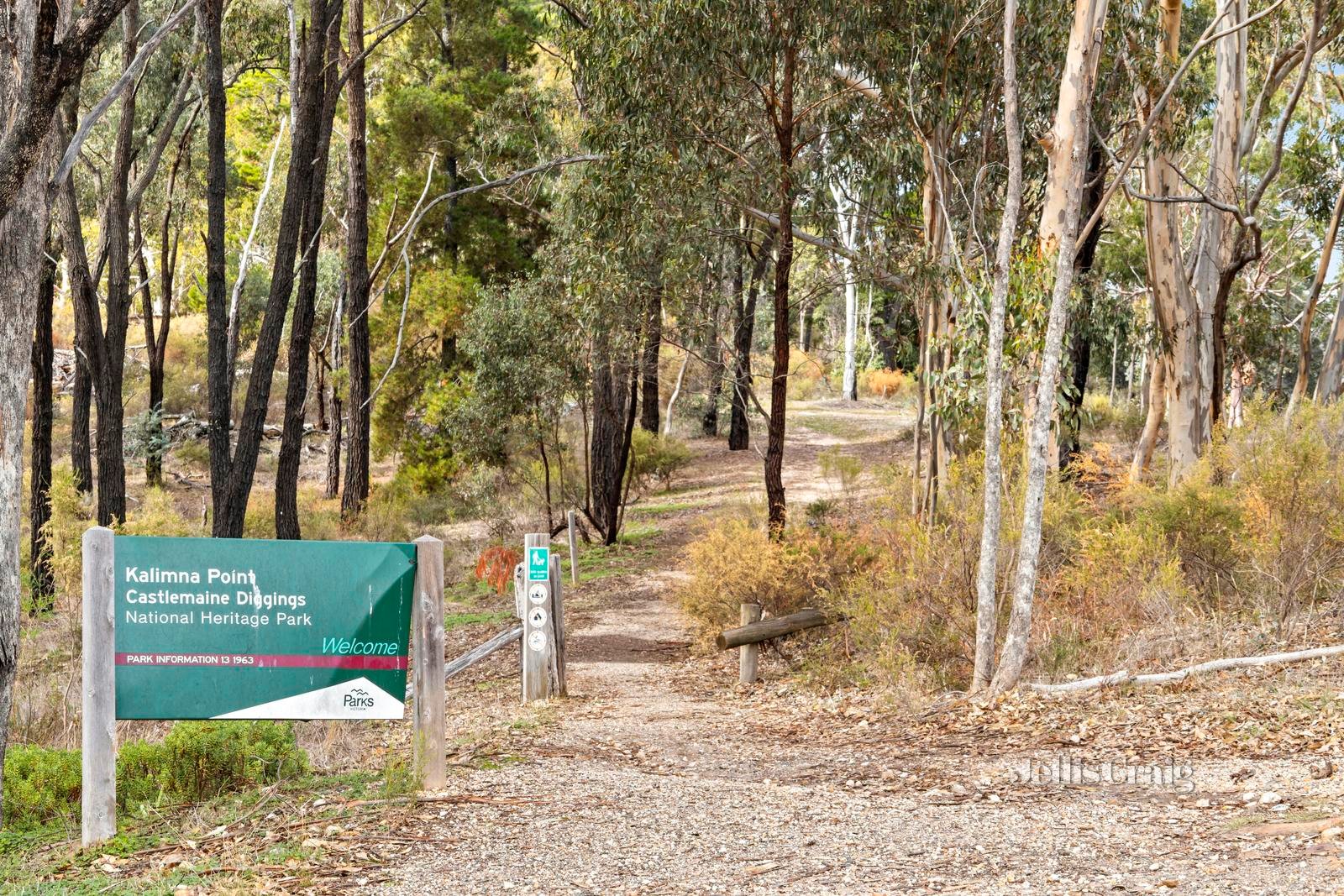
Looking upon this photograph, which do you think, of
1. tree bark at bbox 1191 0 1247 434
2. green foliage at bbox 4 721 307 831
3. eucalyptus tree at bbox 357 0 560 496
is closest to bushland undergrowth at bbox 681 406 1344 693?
tree bark at bbox 1191 0 1247 434

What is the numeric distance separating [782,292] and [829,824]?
8702mm

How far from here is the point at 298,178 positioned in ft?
46.8

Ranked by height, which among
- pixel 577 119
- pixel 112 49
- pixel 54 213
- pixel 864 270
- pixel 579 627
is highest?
pixel 112 49

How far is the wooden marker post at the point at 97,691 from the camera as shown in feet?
18.6

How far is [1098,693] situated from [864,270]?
7810mm

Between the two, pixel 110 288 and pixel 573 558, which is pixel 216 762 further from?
pixel 110 288

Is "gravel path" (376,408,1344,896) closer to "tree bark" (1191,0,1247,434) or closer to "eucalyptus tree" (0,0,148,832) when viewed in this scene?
"eucalyptus tree" (0,0,148,832)

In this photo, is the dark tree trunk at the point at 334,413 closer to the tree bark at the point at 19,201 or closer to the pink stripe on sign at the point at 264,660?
the tree bark at the point at 19,201

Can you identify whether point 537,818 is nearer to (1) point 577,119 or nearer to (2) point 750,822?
(2) point 750,822

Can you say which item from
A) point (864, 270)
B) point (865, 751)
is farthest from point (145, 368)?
point (865, 751)

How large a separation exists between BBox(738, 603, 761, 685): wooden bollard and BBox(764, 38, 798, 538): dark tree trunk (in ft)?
6.82

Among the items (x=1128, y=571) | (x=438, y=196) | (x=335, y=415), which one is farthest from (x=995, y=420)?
(x=335, y=415)

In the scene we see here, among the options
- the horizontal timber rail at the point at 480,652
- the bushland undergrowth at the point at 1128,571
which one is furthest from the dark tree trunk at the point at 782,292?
the horizontal timber rail at the point at 480,652

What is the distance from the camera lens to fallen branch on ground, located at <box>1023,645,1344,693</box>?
8.26m
